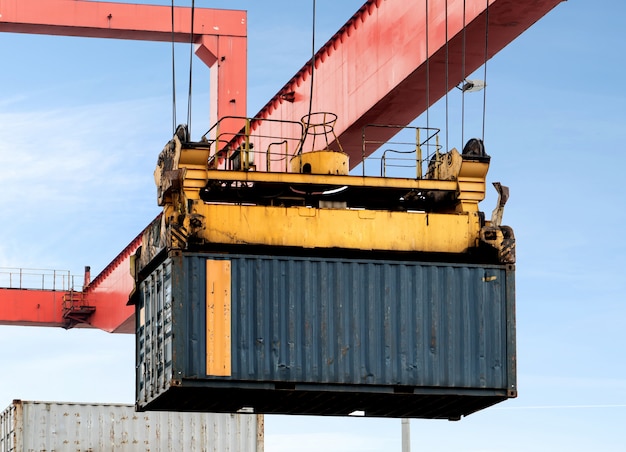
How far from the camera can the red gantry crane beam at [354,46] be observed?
1172 inches

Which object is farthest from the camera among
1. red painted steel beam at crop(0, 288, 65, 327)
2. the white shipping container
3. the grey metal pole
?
red painted steel beam at crop(0, 288, 65, 327)

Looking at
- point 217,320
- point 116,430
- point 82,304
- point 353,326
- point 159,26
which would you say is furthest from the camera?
point 82,304

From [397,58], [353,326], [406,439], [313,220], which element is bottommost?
[406,439]

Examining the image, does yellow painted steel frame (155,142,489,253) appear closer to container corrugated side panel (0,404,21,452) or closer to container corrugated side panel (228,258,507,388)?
container corrugated side panel (228,258,507,388)

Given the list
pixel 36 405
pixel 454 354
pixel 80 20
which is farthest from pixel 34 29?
pixel 454 354

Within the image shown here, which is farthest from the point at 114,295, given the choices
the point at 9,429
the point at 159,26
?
the point at 9,429

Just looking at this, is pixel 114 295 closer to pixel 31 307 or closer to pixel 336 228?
pixel 31 307

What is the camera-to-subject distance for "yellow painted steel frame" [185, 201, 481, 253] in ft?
83.5

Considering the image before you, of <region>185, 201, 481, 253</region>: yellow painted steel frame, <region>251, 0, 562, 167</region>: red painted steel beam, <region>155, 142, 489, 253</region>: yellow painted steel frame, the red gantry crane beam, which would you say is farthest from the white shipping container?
<region>185, 201, 481, 253</region>: yellow painted steel frame

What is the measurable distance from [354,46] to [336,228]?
837 cm

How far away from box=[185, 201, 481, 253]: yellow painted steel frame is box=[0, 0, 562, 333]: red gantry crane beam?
15.7 feet

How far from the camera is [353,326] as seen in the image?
25.5 meters

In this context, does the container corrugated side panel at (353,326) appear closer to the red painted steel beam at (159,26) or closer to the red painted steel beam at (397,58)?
the red painted steel beam at (397,58)

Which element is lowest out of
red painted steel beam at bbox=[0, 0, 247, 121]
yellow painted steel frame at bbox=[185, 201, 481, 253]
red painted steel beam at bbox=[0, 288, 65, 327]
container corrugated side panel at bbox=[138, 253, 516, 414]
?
container corrugated side panel at bbox=[138, 253, 516, 414]
